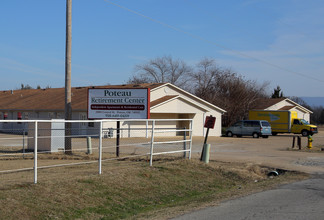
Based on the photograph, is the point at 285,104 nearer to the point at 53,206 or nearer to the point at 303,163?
the point at 303,163

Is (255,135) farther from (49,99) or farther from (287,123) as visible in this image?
(49,99)

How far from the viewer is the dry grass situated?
9273 mm

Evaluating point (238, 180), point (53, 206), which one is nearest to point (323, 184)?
point (238, 180)

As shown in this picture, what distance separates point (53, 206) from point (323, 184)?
8916mm

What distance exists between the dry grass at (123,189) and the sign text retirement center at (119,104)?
2717 millimetres

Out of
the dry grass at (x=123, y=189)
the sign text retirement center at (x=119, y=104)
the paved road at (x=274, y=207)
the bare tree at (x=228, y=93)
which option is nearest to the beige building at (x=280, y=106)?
the bare tree at (x=228, y=93)

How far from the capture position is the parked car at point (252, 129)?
139ft

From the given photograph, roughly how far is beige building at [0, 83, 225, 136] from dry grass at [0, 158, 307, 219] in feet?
71.4

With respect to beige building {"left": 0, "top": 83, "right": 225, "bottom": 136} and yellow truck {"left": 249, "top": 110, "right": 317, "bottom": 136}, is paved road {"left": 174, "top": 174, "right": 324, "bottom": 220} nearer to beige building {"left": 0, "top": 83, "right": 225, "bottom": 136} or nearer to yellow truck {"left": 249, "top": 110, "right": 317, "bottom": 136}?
beige building {"left": 0, "top": 83, "right": 225, "bottom": 136}

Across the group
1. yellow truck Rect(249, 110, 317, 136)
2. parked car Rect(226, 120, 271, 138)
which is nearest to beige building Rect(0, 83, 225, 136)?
parked car Rect(226, 120, 271, 138)

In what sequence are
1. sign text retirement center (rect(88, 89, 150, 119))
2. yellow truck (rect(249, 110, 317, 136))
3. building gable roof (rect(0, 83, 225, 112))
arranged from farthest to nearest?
yellow truck (rect(249, 110, 317, 136)) → building gable roof (rect(0, 83, 225, 112)) → sign text retirement center (rect(88, 89, 150, 119))

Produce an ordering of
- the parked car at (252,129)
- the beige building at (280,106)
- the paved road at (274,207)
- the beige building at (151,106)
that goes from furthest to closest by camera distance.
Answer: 1. the beige building at (280,106)
2. the parked car at (252,129)
3. the beige building at (151,106)
4. the paved road at (274,207)

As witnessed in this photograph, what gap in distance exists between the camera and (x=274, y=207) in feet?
31.7

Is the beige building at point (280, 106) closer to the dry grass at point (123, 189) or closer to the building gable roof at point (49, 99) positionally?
the building gable roof at point (49, 99)
